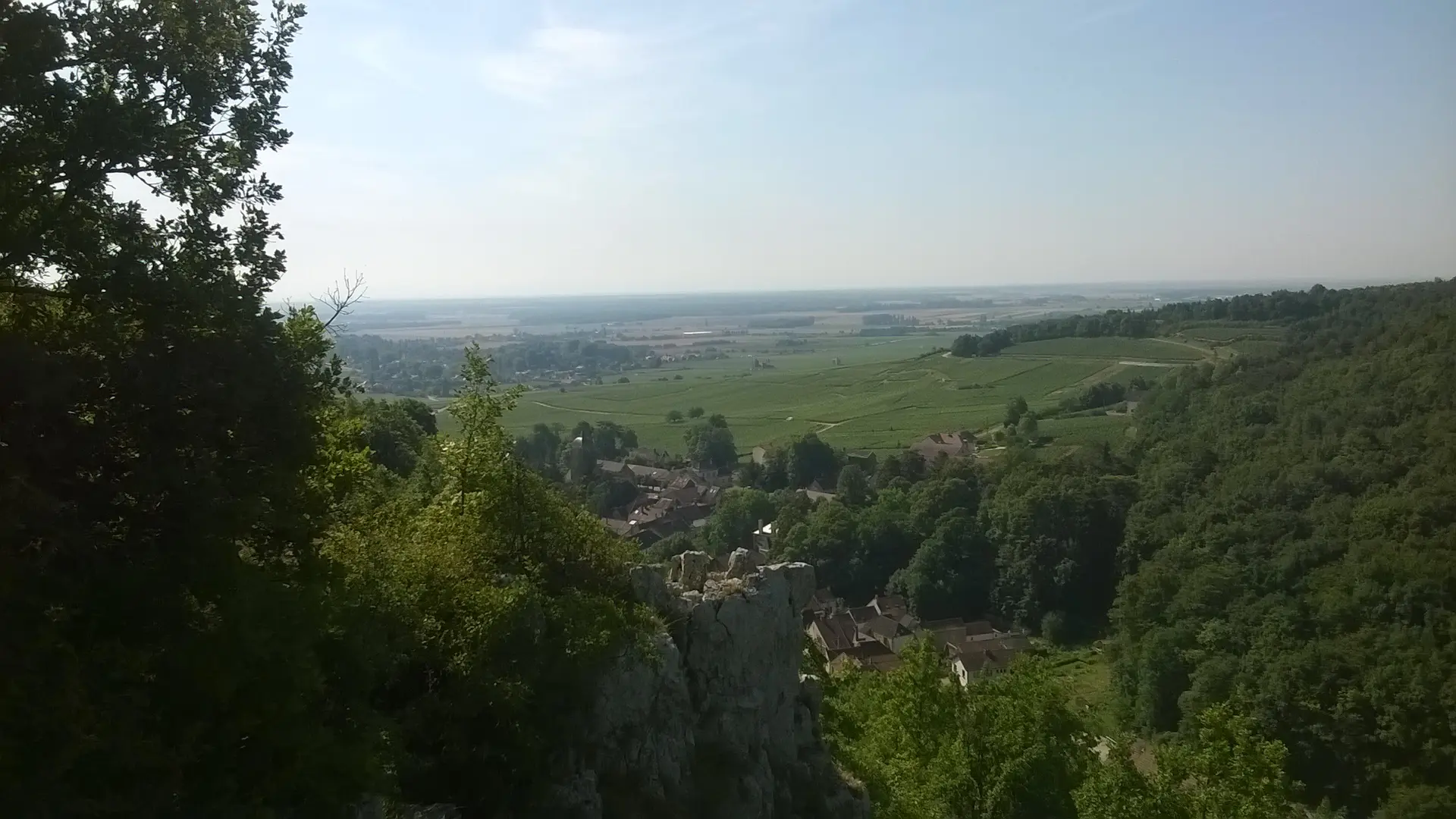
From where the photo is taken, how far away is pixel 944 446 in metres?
77.1

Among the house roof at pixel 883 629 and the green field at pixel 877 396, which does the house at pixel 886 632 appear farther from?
the green field at pixel 877 396

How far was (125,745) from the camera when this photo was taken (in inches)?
277

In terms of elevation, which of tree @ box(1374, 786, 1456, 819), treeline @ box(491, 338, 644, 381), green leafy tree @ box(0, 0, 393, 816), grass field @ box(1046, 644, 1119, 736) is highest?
green leafy tree @ box(0, 0, 393, 816)

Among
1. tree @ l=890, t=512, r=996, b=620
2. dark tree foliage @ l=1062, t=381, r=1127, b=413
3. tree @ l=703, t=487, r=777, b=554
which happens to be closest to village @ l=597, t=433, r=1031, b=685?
tree @ l=703, t=487, r=777, b=554

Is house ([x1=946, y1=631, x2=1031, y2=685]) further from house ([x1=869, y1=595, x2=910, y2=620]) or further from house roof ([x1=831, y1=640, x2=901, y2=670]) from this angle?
house ([x1=869, y1=595, x2=910, y2=620])

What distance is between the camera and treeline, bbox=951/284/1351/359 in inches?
3942

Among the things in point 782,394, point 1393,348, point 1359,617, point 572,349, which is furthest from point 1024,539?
point 572,349

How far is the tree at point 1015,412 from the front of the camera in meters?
83.6

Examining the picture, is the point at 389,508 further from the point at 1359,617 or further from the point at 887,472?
the point at 887,472

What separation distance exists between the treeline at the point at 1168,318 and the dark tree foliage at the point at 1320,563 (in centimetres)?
3855

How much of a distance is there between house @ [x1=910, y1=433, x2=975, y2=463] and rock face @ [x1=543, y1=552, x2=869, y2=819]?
58639mm

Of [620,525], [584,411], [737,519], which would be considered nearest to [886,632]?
[737,519]

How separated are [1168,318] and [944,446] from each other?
6113 cm

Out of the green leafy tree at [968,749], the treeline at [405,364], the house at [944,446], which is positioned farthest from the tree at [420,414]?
the house at [944,446]
